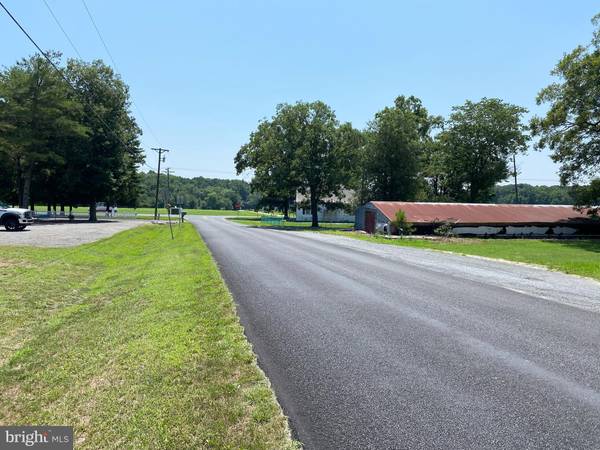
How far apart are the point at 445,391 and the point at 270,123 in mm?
59751

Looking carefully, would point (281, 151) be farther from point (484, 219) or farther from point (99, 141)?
point (484, 219)

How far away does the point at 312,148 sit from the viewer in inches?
2281

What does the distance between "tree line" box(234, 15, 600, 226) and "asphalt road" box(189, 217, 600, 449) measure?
1346 inches

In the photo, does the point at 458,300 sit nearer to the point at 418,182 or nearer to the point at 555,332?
the point at 555,332

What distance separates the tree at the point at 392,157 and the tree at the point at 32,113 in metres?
37.2

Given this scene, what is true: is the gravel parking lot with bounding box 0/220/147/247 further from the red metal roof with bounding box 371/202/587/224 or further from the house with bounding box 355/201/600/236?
the red metal roof with bounding box 371/202/587/224

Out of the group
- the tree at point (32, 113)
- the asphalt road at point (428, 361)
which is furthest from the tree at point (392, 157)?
the asphalt road at point (428, 361)

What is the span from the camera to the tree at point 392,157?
58.7m

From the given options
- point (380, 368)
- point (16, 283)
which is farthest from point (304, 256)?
point (380, 368)

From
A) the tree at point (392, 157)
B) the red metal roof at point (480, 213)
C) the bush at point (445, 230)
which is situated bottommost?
the bush at point (445, 230)

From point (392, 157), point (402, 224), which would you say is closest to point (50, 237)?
point (402, 224)

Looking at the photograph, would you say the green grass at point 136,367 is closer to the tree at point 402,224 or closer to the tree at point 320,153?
the tree at point 402,224

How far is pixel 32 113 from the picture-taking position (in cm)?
4422

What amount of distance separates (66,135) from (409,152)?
43283 mm
